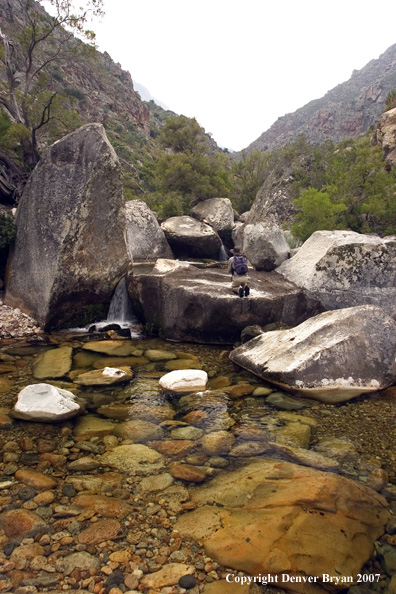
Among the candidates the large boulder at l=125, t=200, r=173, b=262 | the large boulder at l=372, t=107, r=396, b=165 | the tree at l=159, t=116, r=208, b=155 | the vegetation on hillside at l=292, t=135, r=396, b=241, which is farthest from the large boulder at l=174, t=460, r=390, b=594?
the tree at l=159, t=116, r=208, b=155

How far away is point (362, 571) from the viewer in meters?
3.54

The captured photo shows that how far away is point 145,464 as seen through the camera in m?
5.21

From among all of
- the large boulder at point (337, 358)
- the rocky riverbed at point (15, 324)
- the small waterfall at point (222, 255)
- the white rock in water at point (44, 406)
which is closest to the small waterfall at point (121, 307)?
the rocky riverbed at point (15, 324)

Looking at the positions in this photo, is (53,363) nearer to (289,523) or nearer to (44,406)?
(44,406)

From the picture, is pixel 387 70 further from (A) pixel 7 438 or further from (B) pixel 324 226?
(A) pixel 7 438

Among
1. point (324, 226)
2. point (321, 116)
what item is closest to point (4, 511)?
point (324, 226)

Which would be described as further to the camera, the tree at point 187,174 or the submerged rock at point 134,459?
the tree at point 187,174

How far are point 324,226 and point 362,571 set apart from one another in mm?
14938

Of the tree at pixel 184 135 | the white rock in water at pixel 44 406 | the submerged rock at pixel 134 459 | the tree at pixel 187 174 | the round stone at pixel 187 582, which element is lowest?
the submerged rock at pixel 134 459

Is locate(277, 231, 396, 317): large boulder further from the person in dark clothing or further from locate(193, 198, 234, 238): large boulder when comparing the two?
locate(193, 198, 234, 238): large boulder

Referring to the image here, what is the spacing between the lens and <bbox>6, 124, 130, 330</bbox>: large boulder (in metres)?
11.3

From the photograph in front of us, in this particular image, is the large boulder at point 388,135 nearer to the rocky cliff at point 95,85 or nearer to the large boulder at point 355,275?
the large boulder at point 355,275

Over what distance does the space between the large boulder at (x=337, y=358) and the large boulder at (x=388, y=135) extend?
2292cm

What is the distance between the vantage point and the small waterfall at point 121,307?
1277cm
